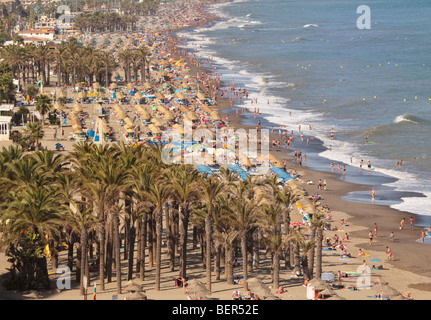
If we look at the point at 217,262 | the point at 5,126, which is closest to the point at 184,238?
the point at 217,262

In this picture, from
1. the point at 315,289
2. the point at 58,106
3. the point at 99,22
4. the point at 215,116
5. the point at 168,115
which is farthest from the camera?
the point at 99,22

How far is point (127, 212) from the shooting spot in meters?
37.3

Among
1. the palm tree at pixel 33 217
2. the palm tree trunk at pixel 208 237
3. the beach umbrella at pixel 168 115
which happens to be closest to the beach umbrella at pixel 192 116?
the beach umbrella at pixel 168 115

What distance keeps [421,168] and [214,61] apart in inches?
3076

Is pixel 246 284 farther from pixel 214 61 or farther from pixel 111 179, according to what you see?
pixel 214 61

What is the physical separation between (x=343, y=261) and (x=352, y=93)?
68.1 m

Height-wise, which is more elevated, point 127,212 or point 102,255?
point 127,212

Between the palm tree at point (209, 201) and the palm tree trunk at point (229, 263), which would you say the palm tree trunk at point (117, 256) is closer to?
the palm tree at point (209, 201)

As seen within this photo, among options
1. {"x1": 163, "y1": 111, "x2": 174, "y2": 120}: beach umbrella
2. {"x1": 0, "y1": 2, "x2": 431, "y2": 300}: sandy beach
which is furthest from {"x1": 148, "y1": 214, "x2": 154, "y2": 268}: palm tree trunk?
{"x1": 163, "y1": 111, "x2": 174, "y2": 120}: beach umbrella

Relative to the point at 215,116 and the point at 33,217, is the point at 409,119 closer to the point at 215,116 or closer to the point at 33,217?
the point at 215,116

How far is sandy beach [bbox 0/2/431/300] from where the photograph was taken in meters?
35.7

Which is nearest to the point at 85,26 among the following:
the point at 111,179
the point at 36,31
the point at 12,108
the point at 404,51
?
the point at 36,31

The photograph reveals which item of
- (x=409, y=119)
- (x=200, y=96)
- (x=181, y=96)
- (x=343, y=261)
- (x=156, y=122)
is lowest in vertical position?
(x=343, y=261)

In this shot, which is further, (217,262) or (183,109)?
(183,109)
